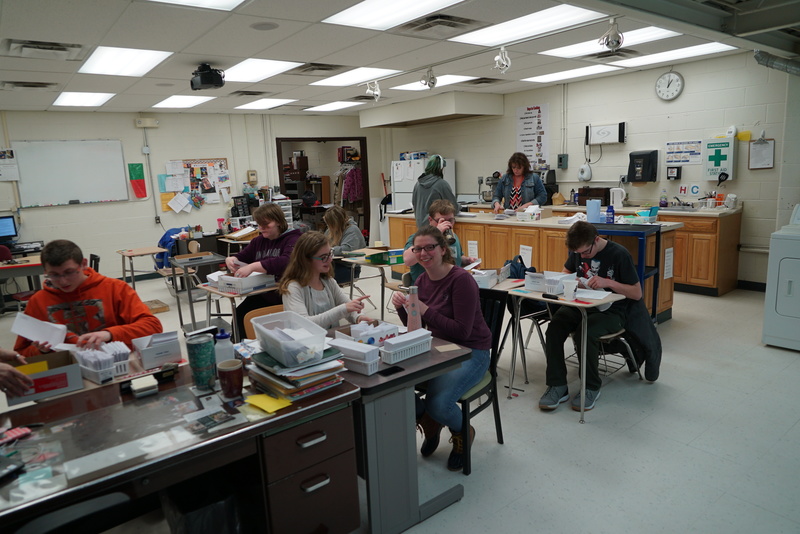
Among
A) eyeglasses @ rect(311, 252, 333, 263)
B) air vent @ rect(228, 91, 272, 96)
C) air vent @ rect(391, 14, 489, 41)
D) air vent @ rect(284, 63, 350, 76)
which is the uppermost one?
air vent @ rect(228, 91, 272, 96)

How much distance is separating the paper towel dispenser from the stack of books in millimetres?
5967

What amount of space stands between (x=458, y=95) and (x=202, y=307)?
4.70 m

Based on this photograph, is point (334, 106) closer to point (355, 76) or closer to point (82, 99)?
point (355, 76)

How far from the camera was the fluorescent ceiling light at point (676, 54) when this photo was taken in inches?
217

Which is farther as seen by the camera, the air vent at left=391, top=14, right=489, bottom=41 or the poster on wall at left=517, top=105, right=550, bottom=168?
the poster on wall at left=517, top=105, right=550, bottom=168

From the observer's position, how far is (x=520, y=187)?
650 centimetres

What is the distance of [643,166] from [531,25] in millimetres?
3135

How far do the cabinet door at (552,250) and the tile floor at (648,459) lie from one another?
5.65 ft

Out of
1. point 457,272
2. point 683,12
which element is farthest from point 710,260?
point 457,272

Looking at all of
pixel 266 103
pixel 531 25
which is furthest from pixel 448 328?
pixel 266 103

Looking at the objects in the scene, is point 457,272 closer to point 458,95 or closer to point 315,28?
point 315,28

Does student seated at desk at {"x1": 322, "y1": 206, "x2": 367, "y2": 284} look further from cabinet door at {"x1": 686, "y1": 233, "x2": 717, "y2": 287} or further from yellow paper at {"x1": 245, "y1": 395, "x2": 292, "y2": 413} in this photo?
cabinet door at {"x1": 686, "y1": 233, "x2": 717, "y2": 287}

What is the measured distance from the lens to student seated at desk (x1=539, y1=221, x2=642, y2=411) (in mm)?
3346

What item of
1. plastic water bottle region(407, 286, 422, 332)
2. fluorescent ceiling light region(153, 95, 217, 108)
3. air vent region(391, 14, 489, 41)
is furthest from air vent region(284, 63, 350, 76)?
plastic water bottle region(407, 286, 422, 332)
